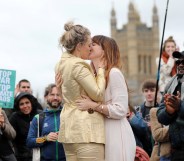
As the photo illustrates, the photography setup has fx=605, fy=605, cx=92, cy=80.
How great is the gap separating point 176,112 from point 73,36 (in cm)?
110

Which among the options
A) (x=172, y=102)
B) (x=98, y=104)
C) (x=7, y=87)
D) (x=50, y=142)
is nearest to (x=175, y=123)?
(x=172, y=102)

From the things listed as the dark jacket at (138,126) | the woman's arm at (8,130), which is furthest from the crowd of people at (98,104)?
the woman's arm at (8,130)

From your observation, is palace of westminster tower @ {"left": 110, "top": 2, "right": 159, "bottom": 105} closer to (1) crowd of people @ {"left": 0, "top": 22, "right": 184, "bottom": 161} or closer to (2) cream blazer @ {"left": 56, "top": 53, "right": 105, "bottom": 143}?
(1) crowd of people @ {"left": 0, "top": 22, "right": 184, "bottom": 161}

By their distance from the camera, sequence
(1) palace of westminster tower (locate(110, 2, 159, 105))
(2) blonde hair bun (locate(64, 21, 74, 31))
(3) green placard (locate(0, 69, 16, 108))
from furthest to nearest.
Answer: (1) palace of westminster tower (locate(110, 2, 159, 105)), (3) green placard (locate(0, 69, 16, 108)), (2) blonde hair bun (locate(64, 21, 74, 31))

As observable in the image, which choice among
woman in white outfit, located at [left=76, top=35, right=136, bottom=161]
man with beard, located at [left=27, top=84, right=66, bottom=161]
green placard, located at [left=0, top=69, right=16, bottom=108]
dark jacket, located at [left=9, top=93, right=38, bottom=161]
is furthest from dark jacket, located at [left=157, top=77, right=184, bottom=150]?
dark jacket, located at [left=9, top=93, right=38, bottom=161]

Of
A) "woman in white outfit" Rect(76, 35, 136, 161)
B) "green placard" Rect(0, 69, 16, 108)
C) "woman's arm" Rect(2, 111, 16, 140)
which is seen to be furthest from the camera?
"green placard" Rect(0, 69, 16, 108)

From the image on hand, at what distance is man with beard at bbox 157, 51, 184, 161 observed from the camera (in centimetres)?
513

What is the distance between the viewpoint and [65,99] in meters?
5.14

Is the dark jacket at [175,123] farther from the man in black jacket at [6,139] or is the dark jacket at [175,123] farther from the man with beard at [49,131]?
the man in black jacket at [6,139]

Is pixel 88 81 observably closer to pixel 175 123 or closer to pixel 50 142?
pixel 175 123

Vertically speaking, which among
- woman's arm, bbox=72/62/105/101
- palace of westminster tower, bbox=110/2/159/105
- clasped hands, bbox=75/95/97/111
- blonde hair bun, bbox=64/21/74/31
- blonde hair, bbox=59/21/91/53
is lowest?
clasped hands, bbox=75/95/97/111

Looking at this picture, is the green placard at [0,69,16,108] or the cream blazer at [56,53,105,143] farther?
the green placard at [0,69,16,108]

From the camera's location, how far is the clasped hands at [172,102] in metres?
5.09

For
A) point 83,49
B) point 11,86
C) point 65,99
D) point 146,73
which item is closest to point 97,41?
point 83,49
